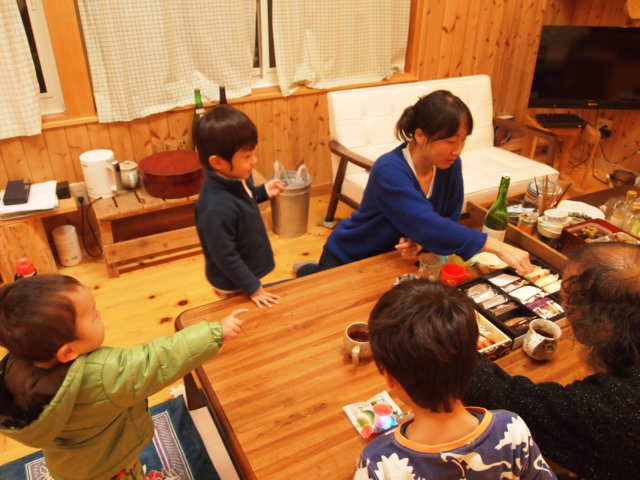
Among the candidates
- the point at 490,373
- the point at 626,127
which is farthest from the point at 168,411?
the point at 626,127

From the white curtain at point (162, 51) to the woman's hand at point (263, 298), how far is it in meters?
1.93

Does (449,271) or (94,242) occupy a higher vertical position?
(449,271)

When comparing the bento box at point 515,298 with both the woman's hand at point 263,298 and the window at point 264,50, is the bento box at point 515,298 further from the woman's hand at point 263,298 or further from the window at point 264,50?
the window at point 264,50

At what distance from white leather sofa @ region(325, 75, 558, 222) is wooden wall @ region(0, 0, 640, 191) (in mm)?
400

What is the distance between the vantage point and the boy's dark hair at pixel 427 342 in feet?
2.60

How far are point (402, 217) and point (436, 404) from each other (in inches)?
36.6

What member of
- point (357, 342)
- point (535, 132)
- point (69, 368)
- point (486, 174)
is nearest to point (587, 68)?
point (535, 132)

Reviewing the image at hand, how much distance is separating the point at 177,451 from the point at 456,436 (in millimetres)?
1369

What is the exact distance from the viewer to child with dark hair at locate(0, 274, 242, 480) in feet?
3.13

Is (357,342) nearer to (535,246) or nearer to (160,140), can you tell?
(535,246)

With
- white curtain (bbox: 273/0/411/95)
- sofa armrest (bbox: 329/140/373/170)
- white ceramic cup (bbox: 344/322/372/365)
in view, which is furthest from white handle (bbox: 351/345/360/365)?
white curtain (bbox: 273/0/411/95)

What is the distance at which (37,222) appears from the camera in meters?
2.65

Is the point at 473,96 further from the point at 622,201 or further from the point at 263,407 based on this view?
the point at 263,407

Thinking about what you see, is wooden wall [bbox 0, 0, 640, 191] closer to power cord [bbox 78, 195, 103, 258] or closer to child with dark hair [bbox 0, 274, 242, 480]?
power cord [bbox 78, 195, 103, 258]
